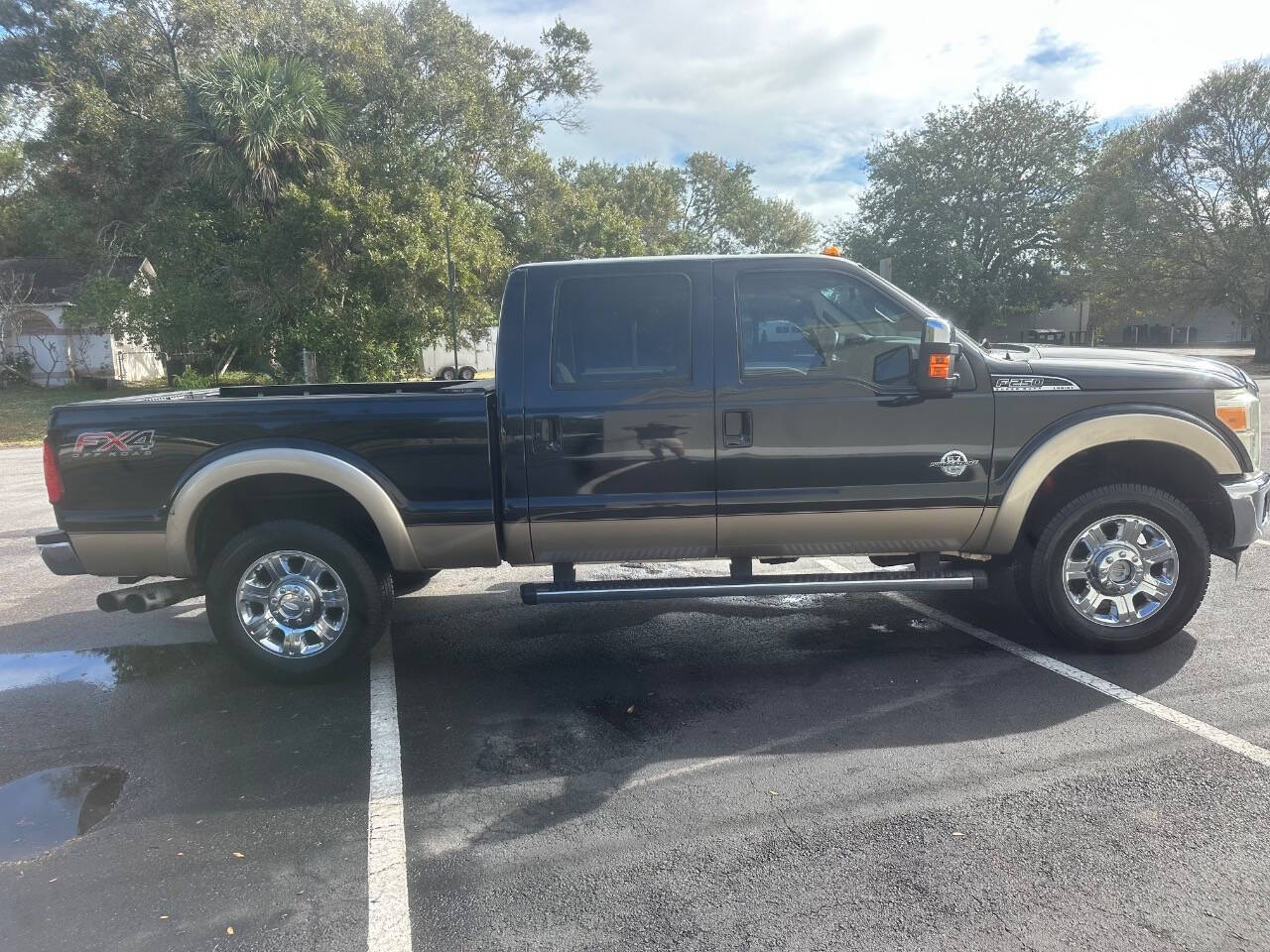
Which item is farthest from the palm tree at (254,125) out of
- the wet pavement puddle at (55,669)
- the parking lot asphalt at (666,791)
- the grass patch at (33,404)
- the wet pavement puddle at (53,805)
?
the wet pavement puddle at (53,805)

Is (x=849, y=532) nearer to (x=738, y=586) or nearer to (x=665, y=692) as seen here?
(x=738, y=586)

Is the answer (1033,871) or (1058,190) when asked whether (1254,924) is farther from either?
(1058,190)

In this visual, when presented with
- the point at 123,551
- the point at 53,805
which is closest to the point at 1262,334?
the point at 123,551

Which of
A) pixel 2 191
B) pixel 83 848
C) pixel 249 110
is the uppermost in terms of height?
pixel 2 191

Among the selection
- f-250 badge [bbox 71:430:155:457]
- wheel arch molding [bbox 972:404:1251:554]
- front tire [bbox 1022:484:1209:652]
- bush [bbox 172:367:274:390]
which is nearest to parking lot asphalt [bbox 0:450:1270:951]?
front tire [bbox 1022:484:1209:652]

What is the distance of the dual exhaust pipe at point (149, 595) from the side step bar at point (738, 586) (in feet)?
6.20

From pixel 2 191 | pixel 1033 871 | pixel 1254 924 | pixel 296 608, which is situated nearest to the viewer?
pixel 1254 924

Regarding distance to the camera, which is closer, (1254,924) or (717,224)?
(1254,924)

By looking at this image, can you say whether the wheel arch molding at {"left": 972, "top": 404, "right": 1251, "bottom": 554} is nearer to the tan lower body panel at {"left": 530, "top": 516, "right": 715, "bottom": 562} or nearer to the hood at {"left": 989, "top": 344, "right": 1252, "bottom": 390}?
the hood at {"left": 989, "top": 344, "right": 1252, "bottom": 390}

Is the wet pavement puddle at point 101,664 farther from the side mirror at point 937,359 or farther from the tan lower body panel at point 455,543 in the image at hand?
the side mirror at point 937,359

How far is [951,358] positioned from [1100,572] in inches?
57.6

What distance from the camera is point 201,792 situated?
11.5 feet

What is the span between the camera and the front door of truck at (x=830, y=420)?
14.2ft

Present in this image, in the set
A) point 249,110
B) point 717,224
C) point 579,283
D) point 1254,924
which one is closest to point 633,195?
point 717,224
